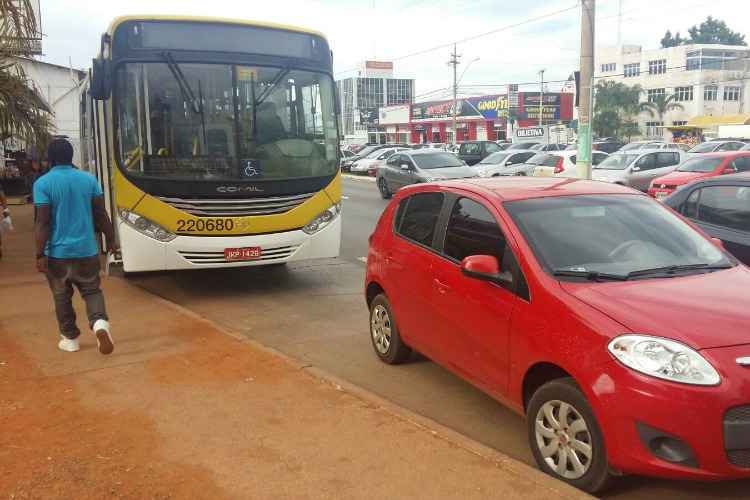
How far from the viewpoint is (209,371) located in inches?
224

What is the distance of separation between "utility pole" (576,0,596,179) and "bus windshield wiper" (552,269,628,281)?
14279mm

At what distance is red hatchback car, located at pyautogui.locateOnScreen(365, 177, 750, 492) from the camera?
338 centimetres

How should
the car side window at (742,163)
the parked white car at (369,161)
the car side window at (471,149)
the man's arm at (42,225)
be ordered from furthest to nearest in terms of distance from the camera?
the parked white car at (369,161) < the car side window at (471,149) < the car side window at (742,163) < the man's arm at (42,225)

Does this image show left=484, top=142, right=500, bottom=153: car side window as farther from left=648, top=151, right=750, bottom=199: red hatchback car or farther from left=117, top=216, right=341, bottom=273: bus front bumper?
left=117, top=216, right=341, bottom=273: bus front bumper

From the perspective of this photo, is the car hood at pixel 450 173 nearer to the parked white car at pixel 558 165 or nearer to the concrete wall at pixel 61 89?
the parked white car at pixel 558 165

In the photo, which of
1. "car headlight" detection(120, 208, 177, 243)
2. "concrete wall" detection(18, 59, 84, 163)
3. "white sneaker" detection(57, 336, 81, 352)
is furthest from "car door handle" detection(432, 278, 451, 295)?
"concrete wall" detection(18, 59, 84, 163)

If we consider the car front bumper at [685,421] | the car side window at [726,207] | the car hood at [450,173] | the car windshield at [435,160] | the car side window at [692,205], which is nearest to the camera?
the car front bumper at [685,421]

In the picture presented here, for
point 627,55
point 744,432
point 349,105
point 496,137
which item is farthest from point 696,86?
point 744,432

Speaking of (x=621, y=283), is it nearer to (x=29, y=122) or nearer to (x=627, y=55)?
(x=29, y=122)

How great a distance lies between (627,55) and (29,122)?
89.9m

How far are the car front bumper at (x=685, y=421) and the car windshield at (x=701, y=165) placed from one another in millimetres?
15102

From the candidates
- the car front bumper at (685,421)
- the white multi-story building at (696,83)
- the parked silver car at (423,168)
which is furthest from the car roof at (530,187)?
the white multi-story building at (696,83)

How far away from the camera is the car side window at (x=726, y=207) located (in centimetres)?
696

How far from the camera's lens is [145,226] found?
8.32 meters
